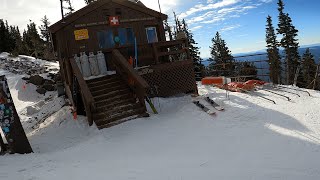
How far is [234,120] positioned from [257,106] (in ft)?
6.26

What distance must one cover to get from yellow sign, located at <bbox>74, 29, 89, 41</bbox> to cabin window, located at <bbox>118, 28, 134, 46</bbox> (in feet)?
5.73

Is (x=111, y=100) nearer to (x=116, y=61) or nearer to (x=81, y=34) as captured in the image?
(x=116, y=61)

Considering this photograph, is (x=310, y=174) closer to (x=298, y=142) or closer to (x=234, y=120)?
(x=298, y=142)

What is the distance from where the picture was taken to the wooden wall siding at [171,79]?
12.4 m

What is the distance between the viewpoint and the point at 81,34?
13695 millimetres

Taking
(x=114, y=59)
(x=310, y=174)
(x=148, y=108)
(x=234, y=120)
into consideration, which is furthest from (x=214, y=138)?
(x=114, y=59)

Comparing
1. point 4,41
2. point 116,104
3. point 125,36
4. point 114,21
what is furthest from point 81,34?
point 4,41

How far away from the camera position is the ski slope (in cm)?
544

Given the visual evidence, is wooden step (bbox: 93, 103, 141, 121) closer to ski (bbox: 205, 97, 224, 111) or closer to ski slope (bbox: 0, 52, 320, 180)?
ski slope (bbox: 0, 52, 320, 180)

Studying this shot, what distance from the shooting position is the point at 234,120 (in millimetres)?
8633

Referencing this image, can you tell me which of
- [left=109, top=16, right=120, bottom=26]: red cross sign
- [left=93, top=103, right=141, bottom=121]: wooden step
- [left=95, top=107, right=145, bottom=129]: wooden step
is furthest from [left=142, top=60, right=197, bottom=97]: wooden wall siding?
[left=109, top=16, right=120, bottom=26]: red cross sign

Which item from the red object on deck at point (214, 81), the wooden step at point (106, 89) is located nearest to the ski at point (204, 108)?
the wooden step at point (106, 89)

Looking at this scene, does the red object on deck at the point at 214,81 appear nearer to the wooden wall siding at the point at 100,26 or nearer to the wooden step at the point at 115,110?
the wooden wall siding at the point at 100,26

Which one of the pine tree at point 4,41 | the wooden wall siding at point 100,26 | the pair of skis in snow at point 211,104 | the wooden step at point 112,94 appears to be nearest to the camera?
the pair of skis in snow at point 211,104
